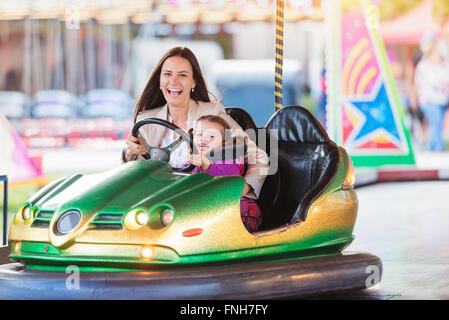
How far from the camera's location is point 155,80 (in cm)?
354

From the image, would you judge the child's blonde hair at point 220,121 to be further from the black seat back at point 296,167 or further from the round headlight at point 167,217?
the round headlight at point 167,217

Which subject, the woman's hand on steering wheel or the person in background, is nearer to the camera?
the woman's hand on steering wheel

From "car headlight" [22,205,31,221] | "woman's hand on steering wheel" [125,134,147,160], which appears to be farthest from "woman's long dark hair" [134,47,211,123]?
"car headlight" [22,205,31,221]

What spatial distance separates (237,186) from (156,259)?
385 mm

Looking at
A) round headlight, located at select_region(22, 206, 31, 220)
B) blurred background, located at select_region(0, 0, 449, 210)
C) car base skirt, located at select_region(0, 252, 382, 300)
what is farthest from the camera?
blurred background, located at select_region(0, 0, 449, 210)

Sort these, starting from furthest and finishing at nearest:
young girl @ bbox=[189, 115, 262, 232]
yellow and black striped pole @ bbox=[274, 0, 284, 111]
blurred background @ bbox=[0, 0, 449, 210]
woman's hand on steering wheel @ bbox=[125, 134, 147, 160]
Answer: blurred background @ bbox=[0, 0, 449, 210] < yellow and black striped pole @ bbox=[274, 0, 284, 111] < woman's hand on steering wheel @ bbox=[125, 134, 147, 160] < young girl @ bbox=[189, 115, 262, 232]

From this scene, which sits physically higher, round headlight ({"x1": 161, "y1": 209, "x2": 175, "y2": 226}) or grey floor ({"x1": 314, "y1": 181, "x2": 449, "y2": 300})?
round headlight ({"x1": 161, "y1": 209, "x2": 175, "y2": 226})

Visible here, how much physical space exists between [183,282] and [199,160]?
1.59ft

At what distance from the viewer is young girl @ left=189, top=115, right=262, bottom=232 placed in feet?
9.93

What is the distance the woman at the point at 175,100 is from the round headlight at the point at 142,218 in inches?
24.9

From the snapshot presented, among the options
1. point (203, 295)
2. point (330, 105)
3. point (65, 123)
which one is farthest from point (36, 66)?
point (203, 295)

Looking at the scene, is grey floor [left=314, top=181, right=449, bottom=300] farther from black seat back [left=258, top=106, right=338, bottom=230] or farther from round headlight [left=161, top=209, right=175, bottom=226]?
round headlight [left=161, top=209, right=175, bottom=226]

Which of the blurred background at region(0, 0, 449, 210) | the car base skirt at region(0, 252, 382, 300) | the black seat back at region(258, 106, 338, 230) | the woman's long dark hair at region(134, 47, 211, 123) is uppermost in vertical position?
the blurred background at region(0, 0, 449, 210)
